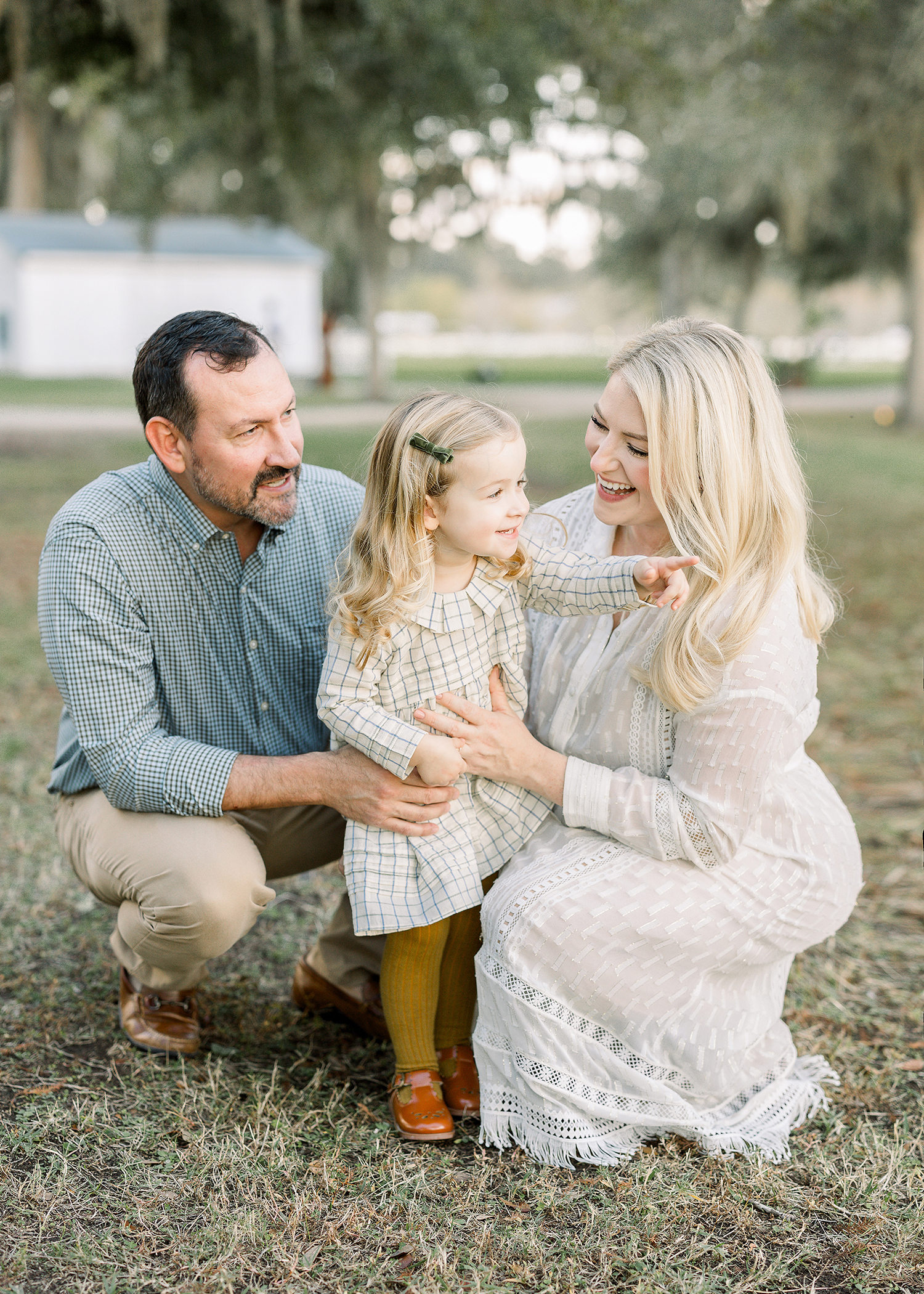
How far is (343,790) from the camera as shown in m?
2.65

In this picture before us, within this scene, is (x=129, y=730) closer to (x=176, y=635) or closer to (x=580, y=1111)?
(x=176, y=635)

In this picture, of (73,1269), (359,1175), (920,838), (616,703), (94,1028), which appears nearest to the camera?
(73,1269)

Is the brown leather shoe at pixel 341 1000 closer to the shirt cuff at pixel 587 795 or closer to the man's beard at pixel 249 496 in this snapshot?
the shirt cuff at pixel 587 795

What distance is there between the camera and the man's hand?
8.47ft

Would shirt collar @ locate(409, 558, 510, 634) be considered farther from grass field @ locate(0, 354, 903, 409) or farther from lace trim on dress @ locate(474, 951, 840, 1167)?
grass field @ locate(0, 354, 903, 409)

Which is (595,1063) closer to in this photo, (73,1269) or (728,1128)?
A: (728,1128)

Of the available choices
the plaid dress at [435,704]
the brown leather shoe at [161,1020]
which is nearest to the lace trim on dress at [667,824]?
the plaid dress at [435,704]

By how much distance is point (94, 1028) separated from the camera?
308 cm

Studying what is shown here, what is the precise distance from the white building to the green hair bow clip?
36.2m

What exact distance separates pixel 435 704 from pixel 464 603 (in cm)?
22

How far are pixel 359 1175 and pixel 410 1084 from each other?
0.72ft

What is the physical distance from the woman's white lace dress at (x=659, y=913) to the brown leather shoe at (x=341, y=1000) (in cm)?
54

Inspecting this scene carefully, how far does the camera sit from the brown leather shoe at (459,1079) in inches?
107

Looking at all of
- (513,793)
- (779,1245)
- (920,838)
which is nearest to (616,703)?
(513,793)
